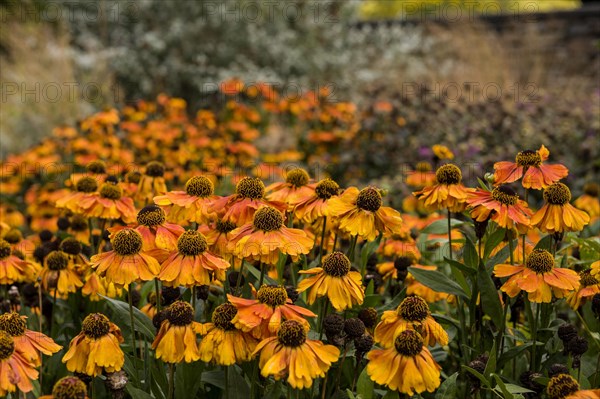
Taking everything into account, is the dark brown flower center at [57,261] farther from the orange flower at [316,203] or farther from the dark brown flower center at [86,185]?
the orange flower at [316,203]

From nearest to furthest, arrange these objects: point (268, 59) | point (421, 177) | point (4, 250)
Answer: point (4, 250) < point (421, 177) < point (268, 59)

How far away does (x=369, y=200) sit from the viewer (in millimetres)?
1626

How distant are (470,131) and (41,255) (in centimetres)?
340

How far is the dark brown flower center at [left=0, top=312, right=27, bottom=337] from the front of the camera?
1363 mm

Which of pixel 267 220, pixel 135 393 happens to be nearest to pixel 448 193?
pixel 267 220

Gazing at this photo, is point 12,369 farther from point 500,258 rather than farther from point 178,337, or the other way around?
point 500,258

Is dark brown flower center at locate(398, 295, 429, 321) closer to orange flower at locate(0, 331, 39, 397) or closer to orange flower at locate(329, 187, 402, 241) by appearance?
orange flower at locate(329, 187, 402, 241)

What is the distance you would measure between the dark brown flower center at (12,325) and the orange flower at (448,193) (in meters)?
0.94

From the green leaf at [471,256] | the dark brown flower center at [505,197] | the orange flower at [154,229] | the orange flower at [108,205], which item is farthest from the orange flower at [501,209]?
the orange flower at [108,205]

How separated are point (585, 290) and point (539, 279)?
0.70 ft

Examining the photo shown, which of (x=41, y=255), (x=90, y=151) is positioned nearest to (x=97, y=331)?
(x=41, y=255)

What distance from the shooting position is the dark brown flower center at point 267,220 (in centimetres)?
150

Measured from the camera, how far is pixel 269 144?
18.2 feet

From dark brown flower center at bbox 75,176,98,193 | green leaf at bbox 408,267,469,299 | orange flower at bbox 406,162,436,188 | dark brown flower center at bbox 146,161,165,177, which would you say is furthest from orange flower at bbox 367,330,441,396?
orange flower at bbox 406,162,436,188
